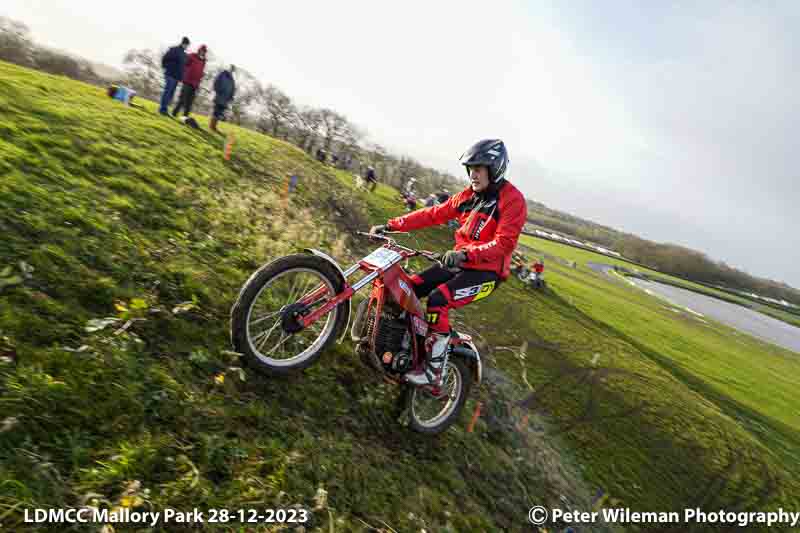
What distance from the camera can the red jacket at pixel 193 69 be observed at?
15789 mm

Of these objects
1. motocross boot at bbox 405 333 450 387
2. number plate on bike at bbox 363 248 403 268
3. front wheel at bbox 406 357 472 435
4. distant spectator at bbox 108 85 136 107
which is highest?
distant spectator at bbox 108 85 136 107

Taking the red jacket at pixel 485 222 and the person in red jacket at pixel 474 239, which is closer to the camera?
the red jacket at pixel 485 222

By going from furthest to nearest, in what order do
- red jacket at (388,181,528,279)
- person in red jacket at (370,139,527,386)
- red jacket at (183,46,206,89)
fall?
red jacket at (183,46,206,89), person in red jacket at (370,139,527,386), red jacket at (388,181,528,279)

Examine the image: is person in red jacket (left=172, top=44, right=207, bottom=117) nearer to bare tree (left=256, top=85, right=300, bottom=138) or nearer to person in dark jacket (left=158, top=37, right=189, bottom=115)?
person in dark jacket (left=158, top=37, right=189, bottom=115)

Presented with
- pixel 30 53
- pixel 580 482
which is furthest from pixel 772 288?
pixel 30 53

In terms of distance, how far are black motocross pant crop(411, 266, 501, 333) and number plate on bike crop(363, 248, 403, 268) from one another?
599 millimetres

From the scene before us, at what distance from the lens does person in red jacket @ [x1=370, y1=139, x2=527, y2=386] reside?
5184 millimetres

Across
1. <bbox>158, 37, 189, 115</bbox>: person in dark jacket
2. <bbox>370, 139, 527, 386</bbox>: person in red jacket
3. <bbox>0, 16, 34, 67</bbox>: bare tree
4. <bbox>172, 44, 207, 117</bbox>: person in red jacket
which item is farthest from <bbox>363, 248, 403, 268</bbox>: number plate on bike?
<bbox>0, 16, 34, 67</bbox>: bare tree

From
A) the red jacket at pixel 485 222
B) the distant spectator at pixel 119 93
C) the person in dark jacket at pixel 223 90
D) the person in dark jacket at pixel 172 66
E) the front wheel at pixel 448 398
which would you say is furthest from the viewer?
the person in dark jacket at pixel 223 90

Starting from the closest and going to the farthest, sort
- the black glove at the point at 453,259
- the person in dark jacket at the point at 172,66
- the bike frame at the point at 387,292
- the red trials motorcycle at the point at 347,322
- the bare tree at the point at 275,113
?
1. the red trials motorcycle at the point at 347,322
2. the bike frame at the point at 387,292
3. the black glove at the point at 453,259
4. the person in dark jacket at the point at 172,66
5. the bare tree at the point at 275,113

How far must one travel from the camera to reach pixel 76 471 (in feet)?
8.33

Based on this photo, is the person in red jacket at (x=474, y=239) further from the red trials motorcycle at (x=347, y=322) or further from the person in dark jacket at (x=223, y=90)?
the person in dark jacket at (x=223, y=90)

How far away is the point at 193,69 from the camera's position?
52.2 ft

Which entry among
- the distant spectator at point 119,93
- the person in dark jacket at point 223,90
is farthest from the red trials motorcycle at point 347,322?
the person in dark jacket at point 223,90
